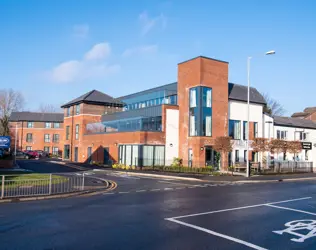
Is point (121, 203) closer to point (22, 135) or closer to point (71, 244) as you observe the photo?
point (71, 244)

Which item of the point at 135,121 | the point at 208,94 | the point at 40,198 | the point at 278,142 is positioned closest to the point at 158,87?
the point at 135,121

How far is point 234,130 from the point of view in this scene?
36.8 meters

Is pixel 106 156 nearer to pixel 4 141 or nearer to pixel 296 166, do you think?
pixel 4 141

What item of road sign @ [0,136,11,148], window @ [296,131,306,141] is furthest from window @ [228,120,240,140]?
road sign @ [0,136,11,148]

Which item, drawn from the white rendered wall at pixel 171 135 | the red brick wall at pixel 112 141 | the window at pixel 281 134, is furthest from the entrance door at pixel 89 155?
the window at pixel 281 134

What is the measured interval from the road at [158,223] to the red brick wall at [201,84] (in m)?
19.2

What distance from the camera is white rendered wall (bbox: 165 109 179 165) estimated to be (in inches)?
1430

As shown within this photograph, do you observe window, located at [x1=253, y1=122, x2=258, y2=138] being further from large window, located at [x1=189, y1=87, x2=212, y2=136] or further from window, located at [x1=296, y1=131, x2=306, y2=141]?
window, located at [x1=296, y1=131, x2=306, y2=141]

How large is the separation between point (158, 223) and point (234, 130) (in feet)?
95.1

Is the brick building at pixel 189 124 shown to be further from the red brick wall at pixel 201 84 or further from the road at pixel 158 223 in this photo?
the road at pixel 158 223

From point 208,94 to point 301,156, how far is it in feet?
61.9

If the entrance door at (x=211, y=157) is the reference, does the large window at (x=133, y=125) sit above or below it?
above

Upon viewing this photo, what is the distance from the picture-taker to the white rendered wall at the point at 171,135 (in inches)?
1430

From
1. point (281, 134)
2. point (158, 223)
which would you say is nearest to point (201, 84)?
point (281, 134)
